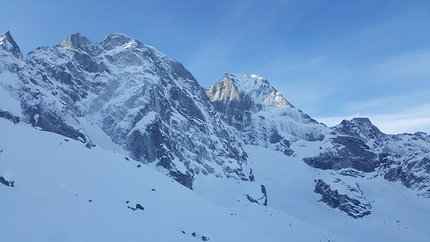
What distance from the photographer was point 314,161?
359 feet

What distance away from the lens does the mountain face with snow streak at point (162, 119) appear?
57497 millimetres

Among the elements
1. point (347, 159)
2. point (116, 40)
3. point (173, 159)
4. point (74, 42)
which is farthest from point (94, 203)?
point (347, 159)

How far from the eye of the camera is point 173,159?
60.8 meters

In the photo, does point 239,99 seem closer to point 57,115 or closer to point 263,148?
point 263,148

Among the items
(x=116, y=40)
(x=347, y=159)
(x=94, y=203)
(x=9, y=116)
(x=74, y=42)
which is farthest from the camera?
(x=347, y=159)

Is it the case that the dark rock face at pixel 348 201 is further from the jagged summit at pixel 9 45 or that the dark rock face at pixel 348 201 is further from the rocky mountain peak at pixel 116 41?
the jagged summit at pixel 9 45

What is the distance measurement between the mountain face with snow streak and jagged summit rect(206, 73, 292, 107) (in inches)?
55.5

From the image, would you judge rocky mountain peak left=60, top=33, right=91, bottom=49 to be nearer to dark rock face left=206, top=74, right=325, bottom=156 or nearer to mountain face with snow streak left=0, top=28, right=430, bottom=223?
mountain face with snow streak left=0, top=28, right=430, bottom=223

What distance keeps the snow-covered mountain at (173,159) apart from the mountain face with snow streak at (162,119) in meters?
0.32

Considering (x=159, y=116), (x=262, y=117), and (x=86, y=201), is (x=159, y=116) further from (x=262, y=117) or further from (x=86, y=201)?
(x=262, y=117)

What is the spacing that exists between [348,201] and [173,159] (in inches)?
1731

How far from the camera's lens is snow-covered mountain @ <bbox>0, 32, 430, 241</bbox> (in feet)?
50.3

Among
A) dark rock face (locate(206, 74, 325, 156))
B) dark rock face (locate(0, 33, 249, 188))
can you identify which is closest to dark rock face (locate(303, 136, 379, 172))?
dark rock face (locate(206, 74, 325, 156))

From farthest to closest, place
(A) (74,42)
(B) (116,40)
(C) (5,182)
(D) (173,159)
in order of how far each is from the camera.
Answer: (B) (116,40)
(A) (74,42)
(D) (173,159)
(C) (5,182)
